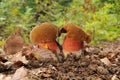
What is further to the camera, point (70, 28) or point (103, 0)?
point (103, 0)

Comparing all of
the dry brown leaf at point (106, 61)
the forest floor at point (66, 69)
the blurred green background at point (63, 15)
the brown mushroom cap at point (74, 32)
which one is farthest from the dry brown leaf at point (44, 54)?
the blurred green background at point (63, 15)

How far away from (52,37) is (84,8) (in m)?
4.82

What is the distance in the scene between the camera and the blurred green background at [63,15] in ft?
19.1

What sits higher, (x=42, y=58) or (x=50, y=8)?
(x=42, y=58)

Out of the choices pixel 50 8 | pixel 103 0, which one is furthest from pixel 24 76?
pixel 103 0

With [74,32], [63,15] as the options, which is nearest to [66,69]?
[74,32]

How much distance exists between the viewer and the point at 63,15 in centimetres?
798

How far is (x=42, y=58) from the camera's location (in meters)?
2.54

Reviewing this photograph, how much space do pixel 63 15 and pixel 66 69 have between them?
578cm

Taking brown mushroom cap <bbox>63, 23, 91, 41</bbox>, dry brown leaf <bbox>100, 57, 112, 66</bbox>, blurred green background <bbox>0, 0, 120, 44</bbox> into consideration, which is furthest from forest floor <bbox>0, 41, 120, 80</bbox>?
blurred green background <bbox>0, 0, 120, 44</bbox>

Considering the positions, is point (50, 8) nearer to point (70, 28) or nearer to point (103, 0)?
point (103, 0)

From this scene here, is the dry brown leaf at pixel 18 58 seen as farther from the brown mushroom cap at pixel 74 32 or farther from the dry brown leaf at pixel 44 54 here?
the brown mushroom cap at pixel 74 32

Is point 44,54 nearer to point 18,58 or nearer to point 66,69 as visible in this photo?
point 18,58

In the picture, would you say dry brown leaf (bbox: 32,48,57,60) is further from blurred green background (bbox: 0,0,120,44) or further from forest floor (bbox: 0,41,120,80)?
blurred green background (bbox: 0,0,120,44)
